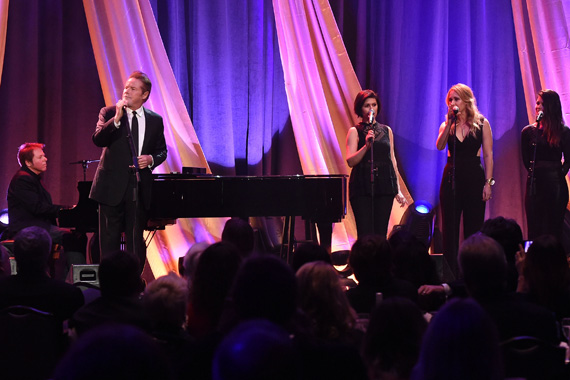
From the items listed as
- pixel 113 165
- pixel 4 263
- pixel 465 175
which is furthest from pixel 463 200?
pixel 4 263

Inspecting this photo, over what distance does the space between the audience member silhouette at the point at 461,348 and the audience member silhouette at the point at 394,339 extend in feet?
1.83

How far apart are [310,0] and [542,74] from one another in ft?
9.48

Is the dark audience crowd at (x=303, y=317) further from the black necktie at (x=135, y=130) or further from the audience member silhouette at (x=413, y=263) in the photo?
the black necktie at (x=135, y=130)

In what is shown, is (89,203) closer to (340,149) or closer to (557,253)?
(340,149)

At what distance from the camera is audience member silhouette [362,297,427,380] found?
216cm

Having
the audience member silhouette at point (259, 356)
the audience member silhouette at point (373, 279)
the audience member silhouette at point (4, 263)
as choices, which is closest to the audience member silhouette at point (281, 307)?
the audience member silhouette at point (259, 356)

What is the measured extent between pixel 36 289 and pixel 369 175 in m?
3.72

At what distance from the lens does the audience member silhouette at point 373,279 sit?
11.0ft

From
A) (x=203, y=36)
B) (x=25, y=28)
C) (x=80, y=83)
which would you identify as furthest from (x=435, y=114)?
Answer: (x=25, y=28)

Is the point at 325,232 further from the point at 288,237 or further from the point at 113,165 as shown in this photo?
the point at 113,165

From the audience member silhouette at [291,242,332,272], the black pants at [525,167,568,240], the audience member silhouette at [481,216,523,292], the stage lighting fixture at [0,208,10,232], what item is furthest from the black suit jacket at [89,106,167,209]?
the black pants at [525,167,568,240]

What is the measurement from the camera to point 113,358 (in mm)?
1119

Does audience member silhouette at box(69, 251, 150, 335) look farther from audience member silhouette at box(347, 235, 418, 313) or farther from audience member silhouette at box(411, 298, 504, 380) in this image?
audience member silhouette at box(411, 298, 504, 380)

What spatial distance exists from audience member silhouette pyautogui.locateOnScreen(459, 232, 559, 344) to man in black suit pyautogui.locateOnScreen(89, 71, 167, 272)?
130 inches
